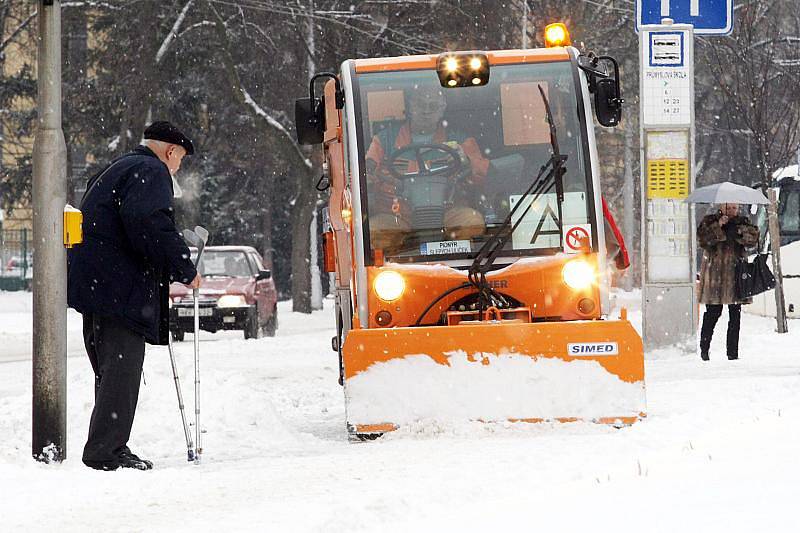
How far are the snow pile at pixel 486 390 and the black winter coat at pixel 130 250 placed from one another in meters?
1.48

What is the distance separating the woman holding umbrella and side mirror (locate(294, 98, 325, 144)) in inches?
229

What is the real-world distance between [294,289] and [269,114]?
4.22 meters

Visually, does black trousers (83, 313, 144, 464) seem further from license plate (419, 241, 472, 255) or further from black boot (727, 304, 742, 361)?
black boot (727, 304, 742, 361)

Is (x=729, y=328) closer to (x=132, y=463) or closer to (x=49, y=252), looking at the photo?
(x=132, y=463)

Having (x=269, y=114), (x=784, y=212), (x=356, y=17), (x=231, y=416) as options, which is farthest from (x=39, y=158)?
(x=269, y=114)

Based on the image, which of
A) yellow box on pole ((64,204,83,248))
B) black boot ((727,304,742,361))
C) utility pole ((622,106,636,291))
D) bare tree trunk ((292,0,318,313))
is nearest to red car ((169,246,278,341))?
black boot ((727,304,742,361))

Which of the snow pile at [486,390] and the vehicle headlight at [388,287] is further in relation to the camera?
the vehicle headlight at [388,287]

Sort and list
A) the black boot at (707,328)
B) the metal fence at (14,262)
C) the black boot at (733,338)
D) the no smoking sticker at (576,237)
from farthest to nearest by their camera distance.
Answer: the metal fence at (14,262) → the black boot at (707,328) → the black boot at (733,338) → the no smoking sticker at (576,237)

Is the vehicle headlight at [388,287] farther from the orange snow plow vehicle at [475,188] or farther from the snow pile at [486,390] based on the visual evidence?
the snow pile at [486,390]

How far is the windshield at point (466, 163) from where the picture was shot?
974 cm

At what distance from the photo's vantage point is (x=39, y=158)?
765 cm

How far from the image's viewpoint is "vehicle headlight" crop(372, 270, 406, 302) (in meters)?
9.62

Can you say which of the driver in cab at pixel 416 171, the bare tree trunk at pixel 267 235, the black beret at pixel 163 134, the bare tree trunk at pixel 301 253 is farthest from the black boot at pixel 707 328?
the bare tree trunk at pixel 267 235

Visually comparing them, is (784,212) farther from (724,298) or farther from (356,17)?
(724,298)
